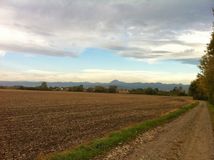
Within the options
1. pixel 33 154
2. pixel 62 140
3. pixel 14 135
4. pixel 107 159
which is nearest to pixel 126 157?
pixel 107 159

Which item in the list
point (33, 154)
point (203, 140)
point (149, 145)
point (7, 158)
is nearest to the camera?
point (7, 158)

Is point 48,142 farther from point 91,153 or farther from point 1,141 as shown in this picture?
point 91,153

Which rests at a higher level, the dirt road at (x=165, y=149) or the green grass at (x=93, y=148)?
the green grass at (x=93, y=148)

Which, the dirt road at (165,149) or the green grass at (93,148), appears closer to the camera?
the green grass at (93,148)

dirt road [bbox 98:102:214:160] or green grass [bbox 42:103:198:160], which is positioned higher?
green grass [bbox 42:103:198:160]

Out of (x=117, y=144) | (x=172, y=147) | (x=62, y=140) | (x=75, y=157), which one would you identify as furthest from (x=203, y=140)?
(x=75, y=157)

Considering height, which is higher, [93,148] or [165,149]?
[93,148]

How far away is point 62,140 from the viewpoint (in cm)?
2062

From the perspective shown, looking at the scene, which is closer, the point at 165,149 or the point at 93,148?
the point at 93,148

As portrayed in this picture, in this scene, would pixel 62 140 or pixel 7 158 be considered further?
pixel 62 140

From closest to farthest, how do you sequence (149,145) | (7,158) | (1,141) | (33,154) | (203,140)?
(7,158), (33,154), (1,141), (149,145), (203,140)

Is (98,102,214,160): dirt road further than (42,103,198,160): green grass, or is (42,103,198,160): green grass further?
(98,102,214,160): dirt road

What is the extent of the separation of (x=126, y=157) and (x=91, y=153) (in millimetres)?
1594

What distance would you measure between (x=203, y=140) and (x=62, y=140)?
28.2ft
